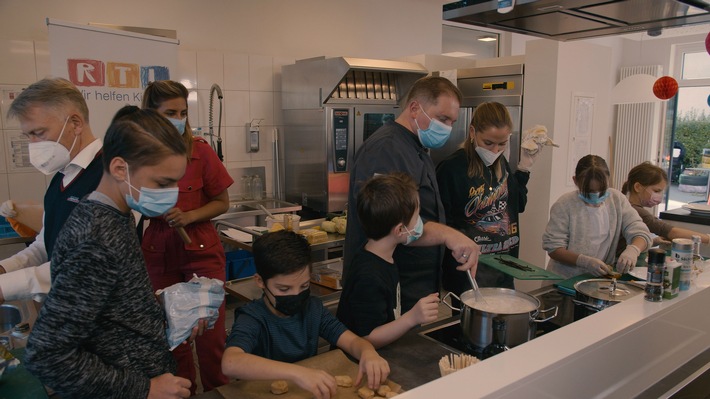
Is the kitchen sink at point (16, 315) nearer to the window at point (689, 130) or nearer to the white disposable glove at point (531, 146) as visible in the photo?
the white disposable glove at point (531, 146)

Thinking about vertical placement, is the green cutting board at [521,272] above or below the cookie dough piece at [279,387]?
above

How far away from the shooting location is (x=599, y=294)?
1650 millimetres

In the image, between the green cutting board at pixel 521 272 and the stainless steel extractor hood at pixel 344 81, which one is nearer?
the green cutting board at pixel 521 272

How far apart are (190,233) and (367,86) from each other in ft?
8.70

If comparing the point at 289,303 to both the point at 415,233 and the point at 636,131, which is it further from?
the point at 636,131

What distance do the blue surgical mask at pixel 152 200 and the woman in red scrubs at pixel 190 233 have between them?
71 centimetres

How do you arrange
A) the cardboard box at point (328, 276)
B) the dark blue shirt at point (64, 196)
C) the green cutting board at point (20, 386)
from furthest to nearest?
the cardboard box at point (328, 276) < the dark blue shirt at point (64, 196) < the green cutting board at point (20, 386)

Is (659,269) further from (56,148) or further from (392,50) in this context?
Answer: (392,50)

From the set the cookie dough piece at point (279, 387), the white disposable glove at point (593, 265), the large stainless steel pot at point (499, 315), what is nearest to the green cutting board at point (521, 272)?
the large stainless steel pot at point (499, 315)

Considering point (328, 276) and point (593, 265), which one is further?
point (328, 276)

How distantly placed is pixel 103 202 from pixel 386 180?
2.63 ft

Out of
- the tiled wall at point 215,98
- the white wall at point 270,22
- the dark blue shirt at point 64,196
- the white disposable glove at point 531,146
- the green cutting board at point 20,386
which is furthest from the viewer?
the white wall at point 270,22

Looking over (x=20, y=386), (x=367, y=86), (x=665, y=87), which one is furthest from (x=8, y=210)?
(x=665, y=87)

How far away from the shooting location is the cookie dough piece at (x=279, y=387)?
1158 millimetres
